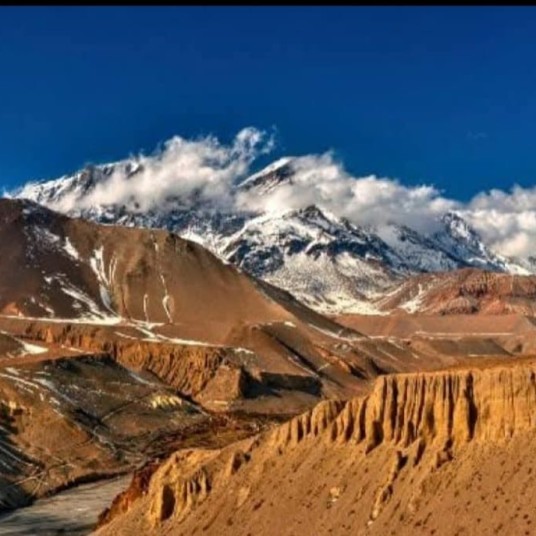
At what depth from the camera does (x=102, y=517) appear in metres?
83.3

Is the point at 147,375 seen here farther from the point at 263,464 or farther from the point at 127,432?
the point at 263,464

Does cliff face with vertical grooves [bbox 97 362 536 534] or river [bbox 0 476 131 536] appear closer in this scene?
cliff face with vertical grooves [bbox 97 362 536 534]

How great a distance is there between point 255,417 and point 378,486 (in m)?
123

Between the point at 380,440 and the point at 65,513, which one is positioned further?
the point at 65,513

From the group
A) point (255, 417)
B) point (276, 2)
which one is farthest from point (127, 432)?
point (276, 2)

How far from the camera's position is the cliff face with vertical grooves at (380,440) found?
55.6m

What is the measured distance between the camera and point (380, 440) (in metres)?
61.6

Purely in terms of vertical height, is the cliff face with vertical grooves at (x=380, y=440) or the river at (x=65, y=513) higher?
the cliff face with vertical grooves at (x=380, y=440)

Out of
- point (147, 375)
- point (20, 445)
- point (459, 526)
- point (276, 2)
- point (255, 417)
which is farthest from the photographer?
point (147, 375)

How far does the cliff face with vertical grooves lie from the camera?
55.6 metres

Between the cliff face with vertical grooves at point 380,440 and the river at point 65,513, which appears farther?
the river at point 65,513

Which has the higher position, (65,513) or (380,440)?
(380,440)

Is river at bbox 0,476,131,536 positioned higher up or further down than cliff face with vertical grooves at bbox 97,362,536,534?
further down

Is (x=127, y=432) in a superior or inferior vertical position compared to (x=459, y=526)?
superior
